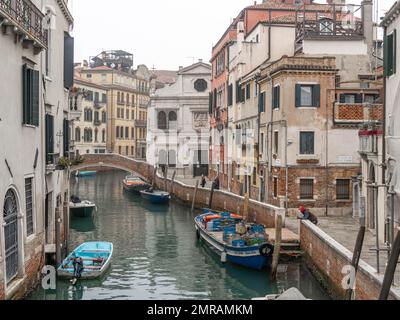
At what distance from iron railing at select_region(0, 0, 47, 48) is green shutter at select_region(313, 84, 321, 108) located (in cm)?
1023

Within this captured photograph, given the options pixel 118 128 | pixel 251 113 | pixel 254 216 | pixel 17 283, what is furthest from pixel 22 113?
pixel 118 128

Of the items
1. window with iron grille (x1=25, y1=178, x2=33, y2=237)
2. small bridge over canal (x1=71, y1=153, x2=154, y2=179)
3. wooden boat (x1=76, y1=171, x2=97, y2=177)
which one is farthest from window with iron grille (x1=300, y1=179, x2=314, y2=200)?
wooden boat (x1=76, y1=171, x2=97, y2=177)

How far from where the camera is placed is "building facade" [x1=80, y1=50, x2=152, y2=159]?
187 feet

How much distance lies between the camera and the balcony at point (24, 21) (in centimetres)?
920

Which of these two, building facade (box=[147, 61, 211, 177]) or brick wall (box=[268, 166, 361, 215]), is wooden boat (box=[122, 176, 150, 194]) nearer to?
building facade (box=[147, 61, 211, 177])

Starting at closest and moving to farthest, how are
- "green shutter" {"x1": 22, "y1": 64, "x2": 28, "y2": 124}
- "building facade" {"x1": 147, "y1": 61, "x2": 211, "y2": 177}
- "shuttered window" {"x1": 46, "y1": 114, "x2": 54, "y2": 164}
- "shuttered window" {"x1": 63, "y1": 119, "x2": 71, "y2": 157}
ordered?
"green shutter" {"x1": 22, "y1": 64, "x2": 28, "y2": 124} → "shuttered window" {"x1": 46, "y1": 114, "x2": 54, "y2": 164} → "shuttered window" {"x1": 63, "y1": 119, "x2": 71, "y2": 157} → "building facade" {"x1": 147, "y1": 61, "x2": 211, "y2": 177}

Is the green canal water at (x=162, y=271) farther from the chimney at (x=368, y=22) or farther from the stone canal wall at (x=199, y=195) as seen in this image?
the chimney at (x=368, y=22)

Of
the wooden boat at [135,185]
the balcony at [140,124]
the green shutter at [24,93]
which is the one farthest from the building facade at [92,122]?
the green shutter at [24,93]

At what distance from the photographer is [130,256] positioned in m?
17.7

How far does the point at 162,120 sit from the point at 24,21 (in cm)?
2840

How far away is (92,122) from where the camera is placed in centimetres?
5375

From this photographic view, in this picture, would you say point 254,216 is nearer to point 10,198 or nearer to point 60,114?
point 60,114

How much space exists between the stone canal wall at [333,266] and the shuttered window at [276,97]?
5701 mm

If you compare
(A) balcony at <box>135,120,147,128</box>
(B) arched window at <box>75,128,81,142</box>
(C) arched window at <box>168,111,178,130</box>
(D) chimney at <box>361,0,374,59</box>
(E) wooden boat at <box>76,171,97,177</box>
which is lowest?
(E) wooden boat at <box>76,171,97,177</box>
